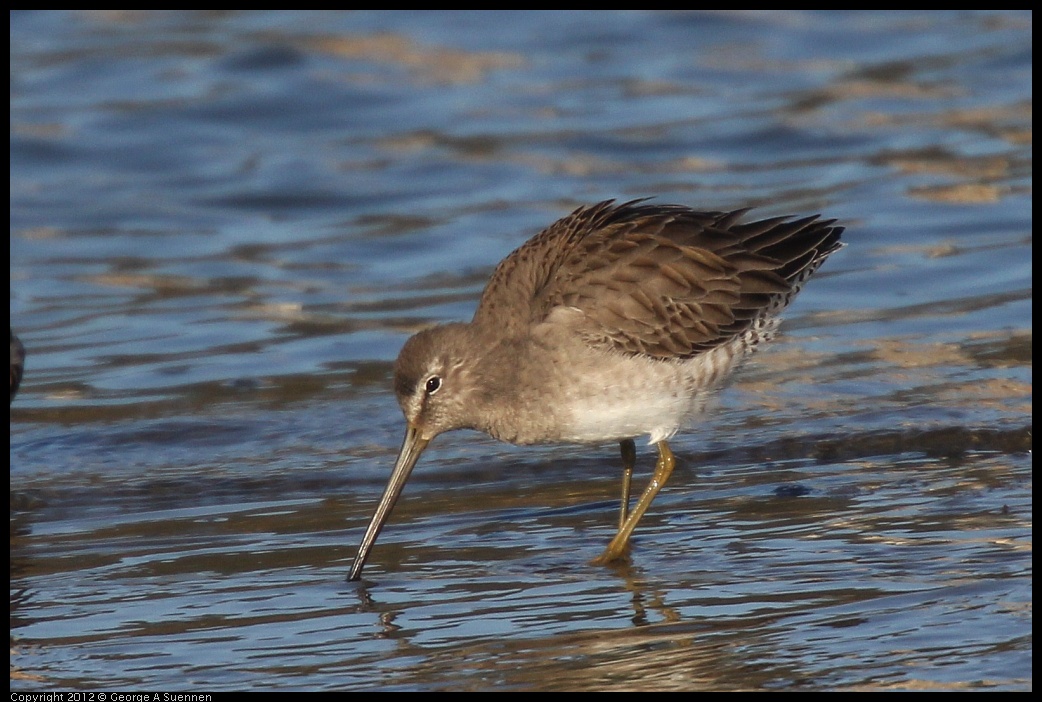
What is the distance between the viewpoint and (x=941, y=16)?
14781 mm

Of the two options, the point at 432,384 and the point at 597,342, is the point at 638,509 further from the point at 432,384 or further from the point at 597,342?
the point at 432,384

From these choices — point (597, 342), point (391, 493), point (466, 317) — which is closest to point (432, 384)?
point (391, 493)

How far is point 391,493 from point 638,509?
0.81 m

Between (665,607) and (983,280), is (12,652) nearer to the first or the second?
(665,607)

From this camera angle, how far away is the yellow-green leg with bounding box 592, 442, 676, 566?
5.20m

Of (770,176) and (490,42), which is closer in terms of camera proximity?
(770,176)

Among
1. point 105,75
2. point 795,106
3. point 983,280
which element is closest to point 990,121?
point 795,106

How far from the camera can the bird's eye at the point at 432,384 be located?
552 cm

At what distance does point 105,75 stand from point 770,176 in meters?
5.72

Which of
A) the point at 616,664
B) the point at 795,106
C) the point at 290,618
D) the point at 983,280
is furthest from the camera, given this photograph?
the point at 795,106

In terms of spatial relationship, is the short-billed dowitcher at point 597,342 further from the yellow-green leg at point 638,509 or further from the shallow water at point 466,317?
the shallow water at point 466,317

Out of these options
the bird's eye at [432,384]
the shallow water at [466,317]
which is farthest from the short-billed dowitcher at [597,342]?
the shallow water at [466,317]

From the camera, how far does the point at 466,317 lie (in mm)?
8164

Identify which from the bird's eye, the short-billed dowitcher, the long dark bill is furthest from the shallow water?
the bird's eye
